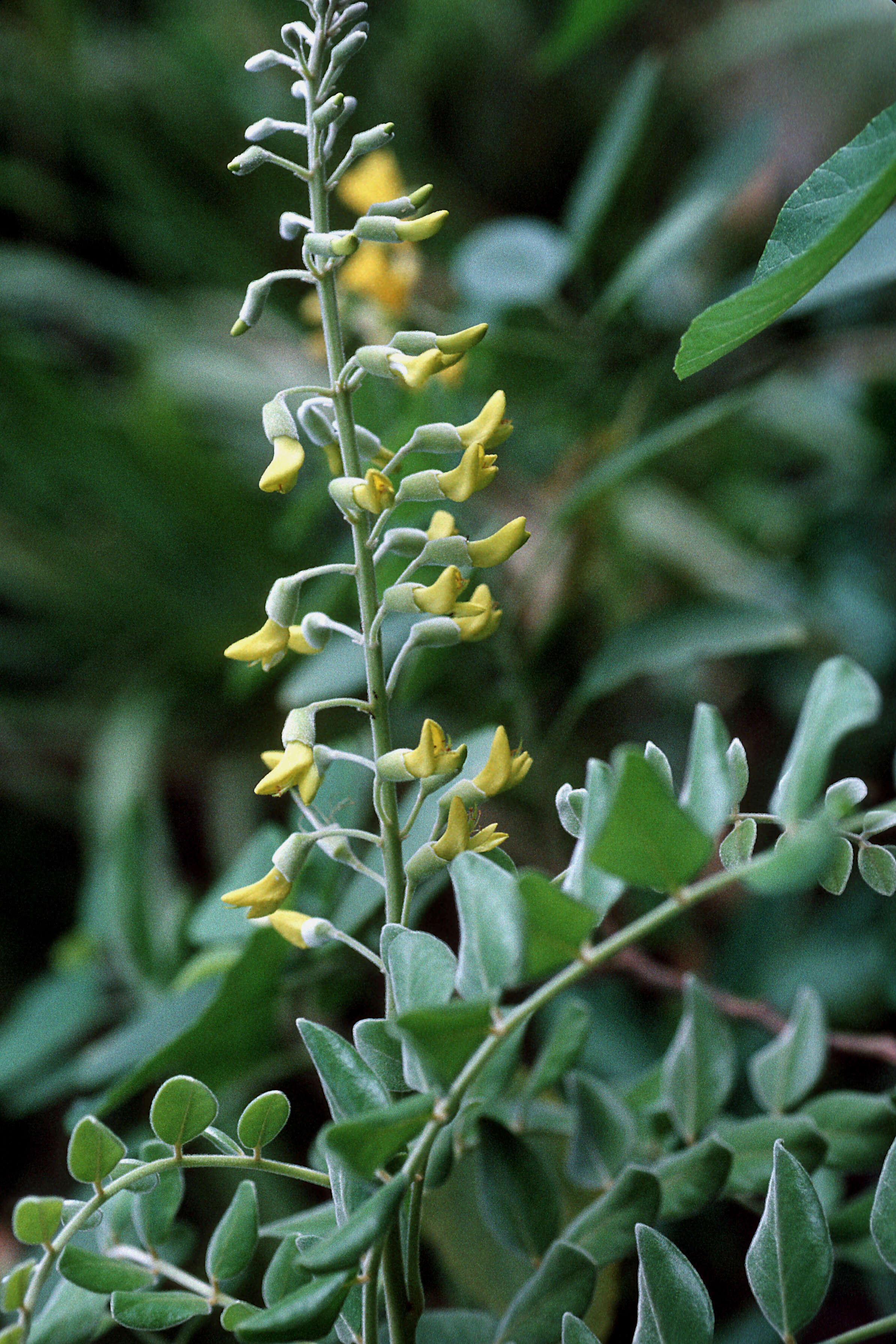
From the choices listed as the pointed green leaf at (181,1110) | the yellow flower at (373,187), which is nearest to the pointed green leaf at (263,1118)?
the pointed green leaf at (181,1110)

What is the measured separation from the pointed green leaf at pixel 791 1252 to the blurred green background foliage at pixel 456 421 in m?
0.19

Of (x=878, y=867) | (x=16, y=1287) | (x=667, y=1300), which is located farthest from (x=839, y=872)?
(x=16, y=1287)

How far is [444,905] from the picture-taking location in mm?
722

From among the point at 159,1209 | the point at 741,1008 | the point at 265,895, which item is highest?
the point at 265,895

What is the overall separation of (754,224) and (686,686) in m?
0.92

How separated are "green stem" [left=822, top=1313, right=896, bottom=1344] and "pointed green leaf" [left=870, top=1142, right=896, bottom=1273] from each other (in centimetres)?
1

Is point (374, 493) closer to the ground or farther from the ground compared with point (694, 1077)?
farther from the ground

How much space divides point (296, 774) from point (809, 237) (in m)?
0.18

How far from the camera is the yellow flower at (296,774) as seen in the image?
10.0 inches

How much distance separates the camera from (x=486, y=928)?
212 mm

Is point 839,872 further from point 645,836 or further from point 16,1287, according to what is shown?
point 16,1287

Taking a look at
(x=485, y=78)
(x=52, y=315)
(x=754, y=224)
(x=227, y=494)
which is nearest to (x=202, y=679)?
(x=227, y=494)

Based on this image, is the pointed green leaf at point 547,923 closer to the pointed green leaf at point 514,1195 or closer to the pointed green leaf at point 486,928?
the pointed green leaf at point 486,928

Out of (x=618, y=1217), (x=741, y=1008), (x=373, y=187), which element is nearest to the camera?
(x=618, y=1217)
